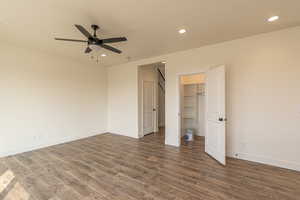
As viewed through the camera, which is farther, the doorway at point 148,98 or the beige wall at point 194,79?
the beige wall at point 194,79

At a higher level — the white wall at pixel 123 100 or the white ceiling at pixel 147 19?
the white ceiling at pixel 147 19

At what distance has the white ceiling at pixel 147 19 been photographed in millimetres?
2106

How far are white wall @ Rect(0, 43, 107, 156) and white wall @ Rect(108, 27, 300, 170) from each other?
4001mm

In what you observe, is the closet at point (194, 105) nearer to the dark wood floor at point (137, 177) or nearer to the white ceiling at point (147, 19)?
the dark wood floor at point (137, 177)

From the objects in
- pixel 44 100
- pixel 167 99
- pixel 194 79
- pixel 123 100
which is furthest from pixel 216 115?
pixel 44 100

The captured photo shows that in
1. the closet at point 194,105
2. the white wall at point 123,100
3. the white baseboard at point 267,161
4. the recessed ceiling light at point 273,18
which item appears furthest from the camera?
the closet at point 194,105

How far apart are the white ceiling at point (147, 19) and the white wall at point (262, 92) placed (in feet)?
1.00

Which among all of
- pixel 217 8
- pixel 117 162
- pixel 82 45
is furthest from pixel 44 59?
pixel 217 8

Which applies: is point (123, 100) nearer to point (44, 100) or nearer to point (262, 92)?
point (44, 100)

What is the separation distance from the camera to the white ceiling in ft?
6.91

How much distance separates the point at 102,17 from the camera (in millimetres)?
2418

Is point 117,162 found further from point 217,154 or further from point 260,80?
point 260,80

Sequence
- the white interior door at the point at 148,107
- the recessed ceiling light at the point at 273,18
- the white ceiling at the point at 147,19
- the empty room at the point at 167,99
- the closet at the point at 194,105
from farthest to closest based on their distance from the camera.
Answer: the white interior door at the point at 148,107 < the closet at the point at 194,105 < the recessed ceiling light at the point at 273,18 < the empty room at the point at 167,99 < the white ceiling at the point at 147,19

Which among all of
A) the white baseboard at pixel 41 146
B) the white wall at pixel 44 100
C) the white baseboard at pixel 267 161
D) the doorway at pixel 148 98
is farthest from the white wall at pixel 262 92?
the white baseboard at pixel 41 146
